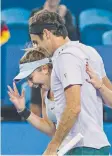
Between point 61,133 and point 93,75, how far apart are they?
319 millimetres

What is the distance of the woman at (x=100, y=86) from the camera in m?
2.32

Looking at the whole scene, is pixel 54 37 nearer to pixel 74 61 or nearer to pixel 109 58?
pixel 74 61

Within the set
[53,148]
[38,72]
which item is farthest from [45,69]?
[53,148]

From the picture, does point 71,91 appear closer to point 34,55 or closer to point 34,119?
point 34,55

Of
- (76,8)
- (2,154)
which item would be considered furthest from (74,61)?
(76,8)

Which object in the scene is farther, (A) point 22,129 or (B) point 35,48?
(A) point 22,129

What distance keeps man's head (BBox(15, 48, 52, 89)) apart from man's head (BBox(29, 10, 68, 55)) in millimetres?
63

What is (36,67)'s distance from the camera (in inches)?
96.6

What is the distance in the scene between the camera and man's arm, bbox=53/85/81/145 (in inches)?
86.7

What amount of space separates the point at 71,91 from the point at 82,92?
82 millimetres

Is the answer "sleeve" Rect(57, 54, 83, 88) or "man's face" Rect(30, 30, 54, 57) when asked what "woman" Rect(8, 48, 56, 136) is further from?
"sleeve" Rect(57, 54, 83, 88)

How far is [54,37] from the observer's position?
2.38m

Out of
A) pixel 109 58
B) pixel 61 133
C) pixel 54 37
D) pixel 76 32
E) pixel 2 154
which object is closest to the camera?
pixel 61 133

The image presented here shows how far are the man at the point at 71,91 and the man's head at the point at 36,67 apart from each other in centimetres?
7
